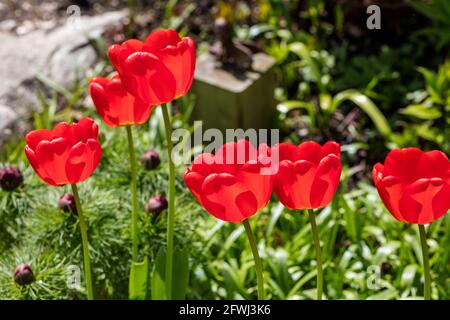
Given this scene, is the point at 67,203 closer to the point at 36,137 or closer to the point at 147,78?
the point at 36,137

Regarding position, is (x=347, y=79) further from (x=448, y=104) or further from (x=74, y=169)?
(x=74, y=169)

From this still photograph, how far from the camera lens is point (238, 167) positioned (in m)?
1.79

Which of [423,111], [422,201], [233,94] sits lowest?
[423,111]

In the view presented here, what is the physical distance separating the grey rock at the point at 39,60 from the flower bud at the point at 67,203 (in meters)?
1.34

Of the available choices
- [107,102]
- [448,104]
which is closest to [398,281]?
[448,104]

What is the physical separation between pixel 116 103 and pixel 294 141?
166cm

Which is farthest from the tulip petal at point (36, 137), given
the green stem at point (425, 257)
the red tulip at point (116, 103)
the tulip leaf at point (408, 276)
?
the tulip leaf at point (408, 276)

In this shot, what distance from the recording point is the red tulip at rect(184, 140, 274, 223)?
1.76 meters

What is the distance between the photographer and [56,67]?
4.18m

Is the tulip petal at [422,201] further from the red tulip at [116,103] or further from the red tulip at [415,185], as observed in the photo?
the red tulip at [116,103]

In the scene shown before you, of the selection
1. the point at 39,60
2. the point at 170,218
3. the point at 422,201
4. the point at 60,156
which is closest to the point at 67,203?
the point at 170,218

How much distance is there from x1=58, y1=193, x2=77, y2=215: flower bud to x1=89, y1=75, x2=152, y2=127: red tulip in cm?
43

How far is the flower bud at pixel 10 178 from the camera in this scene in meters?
2.56

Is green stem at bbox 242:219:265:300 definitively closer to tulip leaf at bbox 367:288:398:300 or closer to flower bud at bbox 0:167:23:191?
tulip leaf at bbox 367:288:398:300
